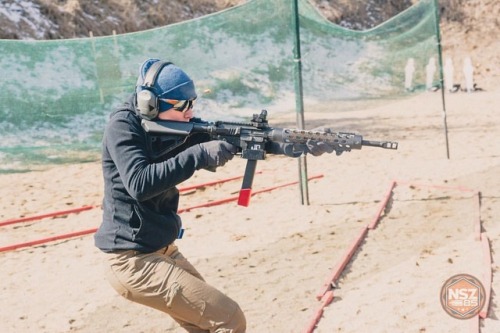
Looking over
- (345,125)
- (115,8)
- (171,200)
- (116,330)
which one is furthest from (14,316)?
(115,8)

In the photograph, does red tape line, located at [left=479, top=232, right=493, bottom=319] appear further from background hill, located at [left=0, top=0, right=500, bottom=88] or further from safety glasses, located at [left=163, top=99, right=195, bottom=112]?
background hill, located at [left=0, top=0, right=500, bottom=88]

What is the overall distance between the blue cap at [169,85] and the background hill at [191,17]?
1772cm

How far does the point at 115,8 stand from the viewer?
23562 millimetres

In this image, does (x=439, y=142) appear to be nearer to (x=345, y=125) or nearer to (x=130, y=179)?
(x=345, y=125)

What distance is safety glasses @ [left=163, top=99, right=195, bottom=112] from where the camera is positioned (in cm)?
Result: 348

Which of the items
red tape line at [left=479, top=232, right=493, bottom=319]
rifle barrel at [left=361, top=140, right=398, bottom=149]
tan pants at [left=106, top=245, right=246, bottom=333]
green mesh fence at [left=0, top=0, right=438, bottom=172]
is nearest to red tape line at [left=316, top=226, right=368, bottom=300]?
red tape line at [left=479, top=232, right=493, bottom=319]

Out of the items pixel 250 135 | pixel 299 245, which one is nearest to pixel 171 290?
pixel 250 135

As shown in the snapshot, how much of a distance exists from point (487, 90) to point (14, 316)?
19289 mm

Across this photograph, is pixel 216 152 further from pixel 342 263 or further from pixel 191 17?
pixel 191 17

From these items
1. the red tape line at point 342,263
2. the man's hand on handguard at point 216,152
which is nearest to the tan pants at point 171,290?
the man's hand on handguard at point 216,152

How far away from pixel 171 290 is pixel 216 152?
0.67 m

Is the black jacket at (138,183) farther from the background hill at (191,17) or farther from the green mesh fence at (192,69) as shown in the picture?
the background hill at (191,17)

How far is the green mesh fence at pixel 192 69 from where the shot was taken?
35.9 ft

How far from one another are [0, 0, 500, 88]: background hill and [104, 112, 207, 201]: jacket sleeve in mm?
17825
